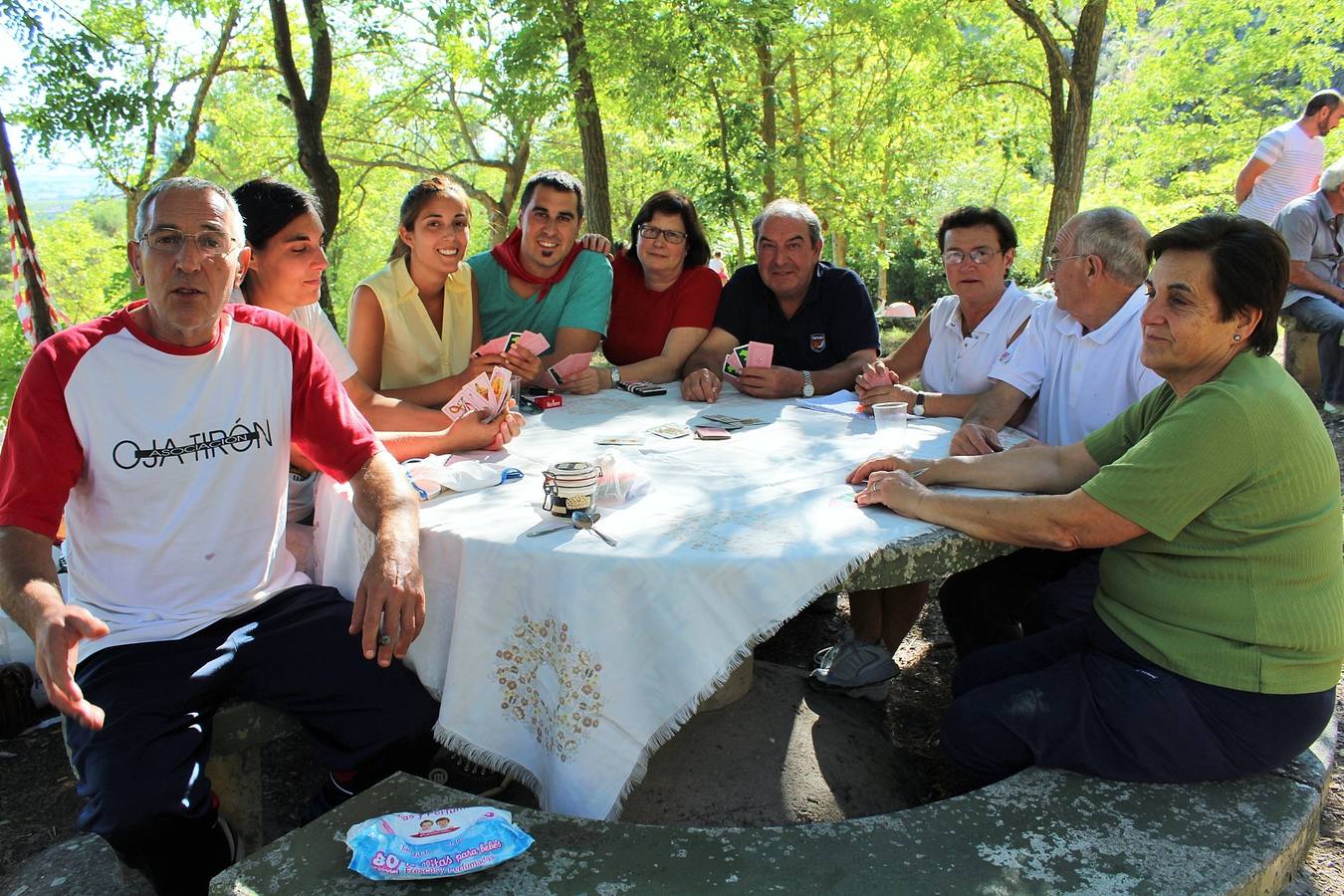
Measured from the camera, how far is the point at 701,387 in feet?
13.3

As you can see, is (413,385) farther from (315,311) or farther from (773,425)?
(773,425)

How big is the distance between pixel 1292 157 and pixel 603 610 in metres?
8.23

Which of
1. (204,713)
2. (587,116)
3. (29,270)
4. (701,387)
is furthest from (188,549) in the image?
(587,116)

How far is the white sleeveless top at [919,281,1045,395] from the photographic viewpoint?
390 cm

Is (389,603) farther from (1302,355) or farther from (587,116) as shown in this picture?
(1302,355)

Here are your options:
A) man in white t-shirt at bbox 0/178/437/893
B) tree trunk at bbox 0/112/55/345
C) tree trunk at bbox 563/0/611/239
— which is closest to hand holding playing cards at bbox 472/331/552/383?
man in white t-shirt at bbox 0/178/437/893

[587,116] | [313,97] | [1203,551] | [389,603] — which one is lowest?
[389,603]

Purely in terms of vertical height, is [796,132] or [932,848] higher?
[796,132]

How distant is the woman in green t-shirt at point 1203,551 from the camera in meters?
2.09

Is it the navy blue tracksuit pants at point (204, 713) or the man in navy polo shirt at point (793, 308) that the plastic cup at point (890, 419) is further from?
the navy blue tracksuit pants at point (204, 713)

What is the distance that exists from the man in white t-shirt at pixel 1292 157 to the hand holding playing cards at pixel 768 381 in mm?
5746

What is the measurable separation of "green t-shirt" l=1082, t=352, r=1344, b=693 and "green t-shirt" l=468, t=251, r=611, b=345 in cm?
290

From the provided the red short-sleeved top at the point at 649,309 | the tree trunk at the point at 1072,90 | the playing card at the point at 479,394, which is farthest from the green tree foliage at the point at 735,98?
the playing card at the point at 479,394

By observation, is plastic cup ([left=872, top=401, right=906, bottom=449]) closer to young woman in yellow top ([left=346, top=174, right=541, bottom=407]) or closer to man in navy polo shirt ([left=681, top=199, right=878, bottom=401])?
man in navy polo shirt ([left=681, top=199, right=878, bottom=401])
